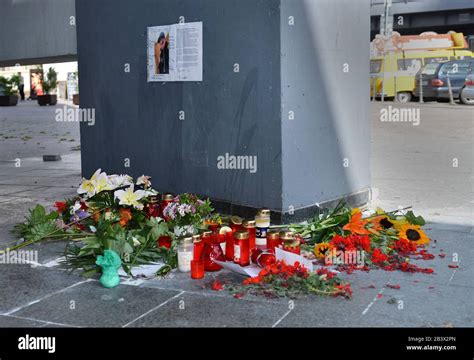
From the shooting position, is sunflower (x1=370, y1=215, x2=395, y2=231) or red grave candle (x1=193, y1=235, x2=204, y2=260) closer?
red grave candle (x1=193, y1=235, x2=204, y2=260)

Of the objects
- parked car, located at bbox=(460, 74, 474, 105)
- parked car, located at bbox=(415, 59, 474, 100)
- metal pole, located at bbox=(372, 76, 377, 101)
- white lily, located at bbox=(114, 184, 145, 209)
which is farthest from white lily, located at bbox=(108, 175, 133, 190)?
metal pole, located at bbox=(372, 76, 377, 101)

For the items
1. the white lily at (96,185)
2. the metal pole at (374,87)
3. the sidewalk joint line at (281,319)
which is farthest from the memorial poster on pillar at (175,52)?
the metal pole at (374,87)

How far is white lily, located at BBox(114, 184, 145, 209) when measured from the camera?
586 cm

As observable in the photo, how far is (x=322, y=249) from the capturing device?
5340 millimetres

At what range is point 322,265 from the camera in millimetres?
5207

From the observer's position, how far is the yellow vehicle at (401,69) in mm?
27516

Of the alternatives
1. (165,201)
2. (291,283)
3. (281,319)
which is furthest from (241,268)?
(165,201)

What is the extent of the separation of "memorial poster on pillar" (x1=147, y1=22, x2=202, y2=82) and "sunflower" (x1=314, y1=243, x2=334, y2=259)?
2.48 meters

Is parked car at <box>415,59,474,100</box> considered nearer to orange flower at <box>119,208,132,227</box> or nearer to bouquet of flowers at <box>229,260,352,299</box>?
orange flower at <box>119,208,132,227</box>

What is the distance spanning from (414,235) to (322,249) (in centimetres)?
84

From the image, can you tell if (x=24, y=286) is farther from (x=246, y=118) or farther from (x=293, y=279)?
(x=246, y=118)

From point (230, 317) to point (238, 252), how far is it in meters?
0.92
